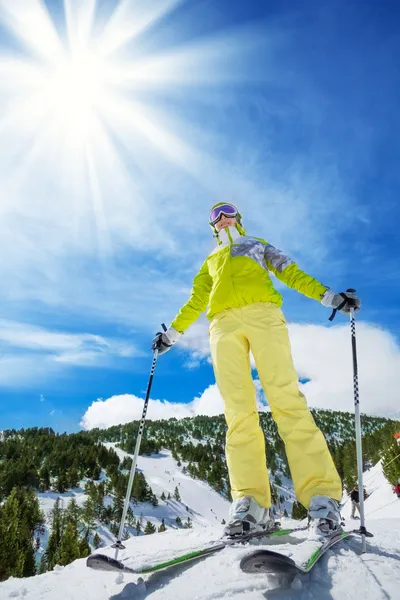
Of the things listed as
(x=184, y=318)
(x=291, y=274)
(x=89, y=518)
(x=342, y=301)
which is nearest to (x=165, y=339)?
(x=184, y=318)

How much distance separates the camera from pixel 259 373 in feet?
13.0

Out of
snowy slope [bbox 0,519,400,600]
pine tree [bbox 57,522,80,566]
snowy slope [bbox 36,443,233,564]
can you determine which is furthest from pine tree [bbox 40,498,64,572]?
snowy slope [bbox 0,519,400,600]

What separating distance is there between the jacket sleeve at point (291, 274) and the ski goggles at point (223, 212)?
2.58 feet

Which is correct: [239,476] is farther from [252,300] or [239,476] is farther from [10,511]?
[10,511]

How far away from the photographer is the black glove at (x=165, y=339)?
4.96m

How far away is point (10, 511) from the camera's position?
146 feet

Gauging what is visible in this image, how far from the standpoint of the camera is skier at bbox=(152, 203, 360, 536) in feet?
11.2

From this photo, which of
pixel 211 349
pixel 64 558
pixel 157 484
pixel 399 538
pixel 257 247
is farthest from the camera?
pixel 157 484

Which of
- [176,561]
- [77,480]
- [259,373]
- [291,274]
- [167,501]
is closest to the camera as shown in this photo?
[176,561]

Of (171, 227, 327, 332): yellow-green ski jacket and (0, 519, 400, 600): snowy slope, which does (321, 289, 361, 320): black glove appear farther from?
(0, 519, 400, 600): snowy slope

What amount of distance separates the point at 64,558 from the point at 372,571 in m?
52.3

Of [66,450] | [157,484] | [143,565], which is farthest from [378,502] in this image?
[157,484]

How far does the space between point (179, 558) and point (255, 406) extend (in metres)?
1.69

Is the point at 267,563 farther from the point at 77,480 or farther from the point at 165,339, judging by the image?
the point at 77,480
